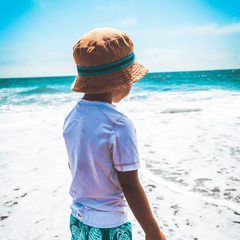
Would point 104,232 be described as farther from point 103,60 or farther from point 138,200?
point 103,60

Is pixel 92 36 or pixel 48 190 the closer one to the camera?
pixel 92 36

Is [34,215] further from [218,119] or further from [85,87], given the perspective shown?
[218,119]

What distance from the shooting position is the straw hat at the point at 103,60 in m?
0.83

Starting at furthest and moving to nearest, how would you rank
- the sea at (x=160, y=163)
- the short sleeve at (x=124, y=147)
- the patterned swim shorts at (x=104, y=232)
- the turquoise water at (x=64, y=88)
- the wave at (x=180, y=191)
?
the turquoise water at (x=64, y=88)
the sea at (x=160, y=163)
the wave at (x=180, y=191)
the patterned swim shorts at (x=104, y=232)
the short sleeve at (x=124, y=147)

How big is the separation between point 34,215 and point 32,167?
1.20m

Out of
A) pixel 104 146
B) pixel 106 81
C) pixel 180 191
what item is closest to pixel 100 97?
pixel 106 81

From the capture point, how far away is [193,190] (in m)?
2.51

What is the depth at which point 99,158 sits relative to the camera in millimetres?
824

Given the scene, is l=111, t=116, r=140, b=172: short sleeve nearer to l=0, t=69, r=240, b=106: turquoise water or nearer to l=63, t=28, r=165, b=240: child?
l=63, t=28, r=165, b=240: child

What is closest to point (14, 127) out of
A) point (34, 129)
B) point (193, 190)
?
point (34, 129)

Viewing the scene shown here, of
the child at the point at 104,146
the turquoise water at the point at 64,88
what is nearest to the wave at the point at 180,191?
the child at the point at 104,146

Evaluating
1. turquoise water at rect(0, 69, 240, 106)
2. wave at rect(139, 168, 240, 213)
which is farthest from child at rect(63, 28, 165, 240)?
turquoise water at rect(0, 69, 240, 106)

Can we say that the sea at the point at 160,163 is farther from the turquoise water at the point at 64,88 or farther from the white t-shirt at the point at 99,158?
the turquoise water at the point at 64,88

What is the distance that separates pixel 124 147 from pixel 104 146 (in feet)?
0.26
